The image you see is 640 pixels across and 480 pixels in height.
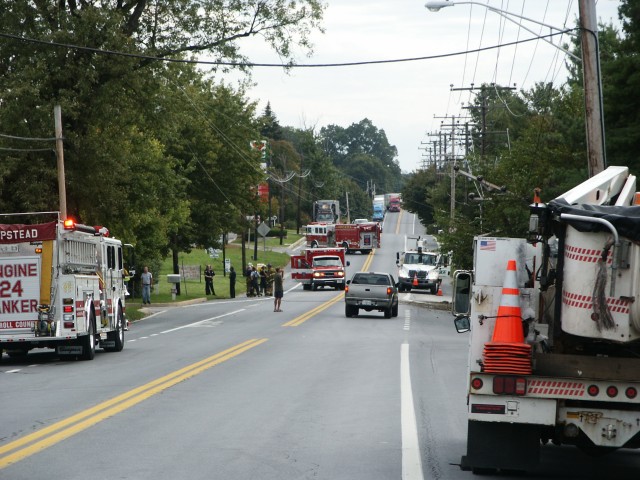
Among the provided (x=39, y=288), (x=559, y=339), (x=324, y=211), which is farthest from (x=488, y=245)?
(x=324, y=211)

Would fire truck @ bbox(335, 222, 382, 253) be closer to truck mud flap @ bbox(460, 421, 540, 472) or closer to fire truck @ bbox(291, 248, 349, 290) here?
fire truck @ bbox(291, 248, 349, 290)

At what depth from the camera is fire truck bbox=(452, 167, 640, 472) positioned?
8.85 meters

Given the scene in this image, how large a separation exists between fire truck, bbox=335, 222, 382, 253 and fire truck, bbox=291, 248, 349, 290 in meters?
30.9

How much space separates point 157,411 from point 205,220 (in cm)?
5395

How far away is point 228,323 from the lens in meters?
38.2

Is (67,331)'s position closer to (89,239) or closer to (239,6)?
(89,239)

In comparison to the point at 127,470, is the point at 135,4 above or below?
above

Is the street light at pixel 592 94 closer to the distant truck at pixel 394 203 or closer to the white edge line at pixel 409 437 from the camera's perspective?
the white edge line at pixel 409 437

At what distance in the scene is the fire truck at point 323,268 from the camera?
221 feet

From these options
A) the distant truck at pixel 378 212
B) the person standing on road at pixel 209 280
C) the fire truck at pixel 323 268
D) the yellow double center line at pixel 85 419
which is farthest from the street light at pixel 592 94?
the distant truck at pixel 378 212

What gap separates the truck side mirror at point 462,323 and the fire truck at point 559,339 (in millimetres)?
839

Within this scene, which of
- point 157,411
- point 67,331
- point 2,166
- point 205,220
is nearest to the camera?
point 157,411

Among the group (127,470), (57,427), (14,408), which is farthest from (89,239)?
(127,470)

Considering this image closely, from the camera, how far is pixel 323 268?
223 feet
